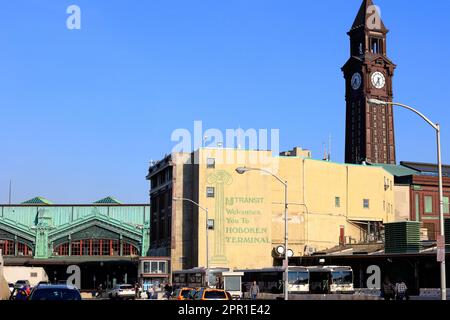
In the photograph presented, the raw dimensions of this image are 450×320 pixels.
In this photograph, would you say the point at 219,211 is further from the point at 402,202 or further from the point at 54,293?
the point at 54,293

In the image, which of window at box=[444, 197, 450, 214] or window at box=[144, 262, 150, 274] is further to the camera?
window at box=[444, 197, 450, 214]

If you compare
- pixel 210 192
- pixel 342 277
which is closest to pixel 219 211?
pixel 210 192

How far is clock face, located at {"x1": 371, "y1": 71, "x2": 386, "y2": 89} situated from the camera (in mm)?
171250

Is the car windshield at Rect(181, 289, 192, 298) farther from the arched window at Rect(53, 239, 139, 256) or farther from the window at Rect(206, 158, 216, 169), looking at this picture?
the arched window at Rect(53, 239, 139, 256)

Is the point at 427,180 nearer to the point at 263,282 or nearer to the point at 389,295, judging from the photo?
the point at 263,282

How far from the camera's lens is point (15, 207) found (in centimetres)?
13538

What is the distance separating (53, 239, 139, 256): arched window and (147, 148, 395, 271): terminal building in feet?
55.2

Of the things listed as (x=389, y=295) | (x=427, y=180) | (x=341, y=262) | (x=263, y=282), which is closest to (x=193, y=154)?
(x=341, y=262)

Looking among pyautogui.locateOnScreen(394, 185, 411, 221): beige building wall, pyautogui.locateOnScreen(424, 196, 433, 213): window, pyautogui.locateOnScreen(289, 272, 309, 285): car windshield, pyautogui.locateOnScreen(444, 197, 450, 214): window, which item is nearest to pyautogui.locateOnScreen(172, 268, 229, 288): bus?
pyautogui.locateOnScreen(289, 272, 309, 285): car windshield

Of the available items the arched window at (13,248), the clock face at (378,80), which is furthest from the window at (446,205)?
the arched window at (13,248)

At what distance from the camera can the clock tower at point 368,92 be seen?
16888 cm

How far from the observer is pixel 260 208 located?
101 metres

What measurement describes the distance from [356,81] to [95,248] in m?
77.1
